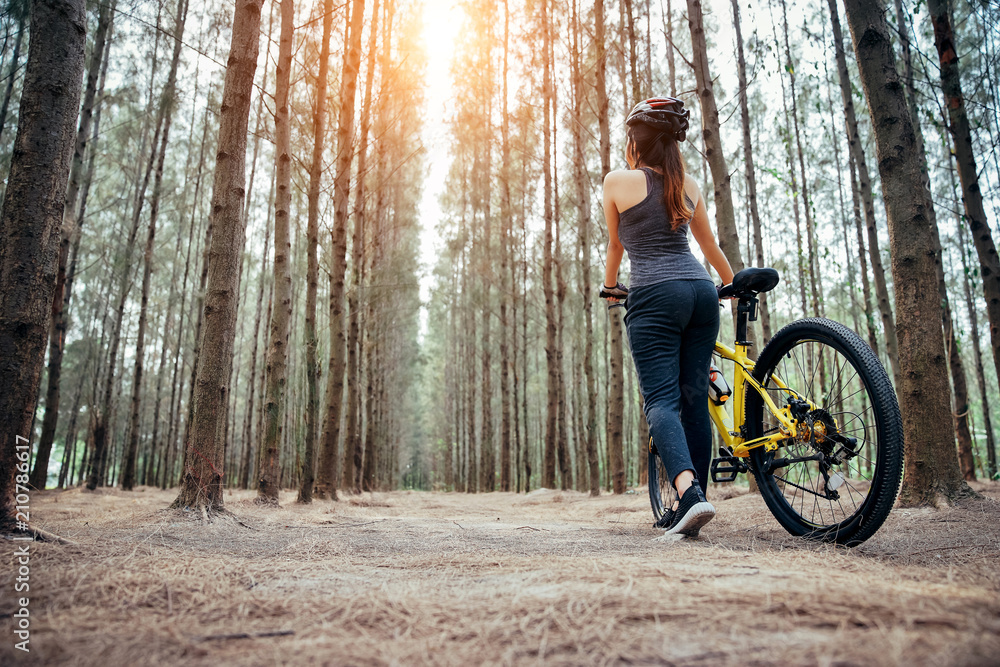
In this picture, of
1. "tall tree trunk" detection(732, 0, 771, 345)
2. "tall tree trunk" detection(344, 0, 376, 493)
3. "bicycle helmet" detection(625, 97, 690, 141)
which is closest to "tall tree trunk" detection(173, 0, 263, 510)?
"bicycle helmet" detection(625, 97, 690, 141)

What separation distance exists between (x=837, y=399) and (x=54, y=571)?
2984 mm

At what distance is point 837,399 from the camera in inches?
95.8

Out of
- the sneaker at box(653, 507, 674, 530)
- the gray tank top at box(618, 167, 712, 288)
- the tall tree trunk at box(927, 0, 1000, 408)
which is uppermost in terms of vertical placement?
the tall tree trunk at box(927, 0, 1000, 408)

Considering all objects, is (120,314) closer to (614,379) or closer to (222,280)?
(222,280)

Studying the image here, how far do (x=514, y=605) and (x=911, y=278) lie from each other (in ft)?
11.3

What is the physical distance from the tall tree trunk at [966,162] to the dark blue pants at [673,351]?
14.0 ft

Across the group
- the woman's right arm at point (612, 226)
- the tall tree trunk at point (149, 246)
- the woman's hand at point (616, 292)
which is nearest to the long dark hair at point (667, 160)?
the woman's right arm at point (612, 226)

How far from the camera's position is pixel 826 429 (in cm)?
203

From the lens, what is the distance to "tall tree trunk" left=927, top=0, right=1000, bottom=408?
15.1ft

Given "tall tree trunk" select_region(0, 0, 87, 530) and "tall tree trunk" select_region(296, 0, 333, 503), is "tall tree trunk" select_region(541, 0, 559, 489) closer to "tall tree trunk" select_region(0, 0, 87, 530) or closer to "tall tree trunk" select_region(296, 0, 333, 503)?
"tall tree trunk" select_region(296, 0, 333, 503)

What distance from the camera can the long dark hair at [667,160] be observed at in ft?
7.96

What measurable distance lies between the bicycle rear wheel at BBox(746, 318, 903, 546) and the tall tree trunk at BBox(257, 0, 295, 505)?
4689mm

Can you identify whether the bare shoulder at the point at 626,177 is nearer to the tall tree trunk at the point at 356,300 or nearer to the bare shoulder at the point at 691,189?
the bare shoulder at the point at 691,189

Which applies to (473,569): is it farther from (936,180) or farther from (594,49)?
(936,180)
